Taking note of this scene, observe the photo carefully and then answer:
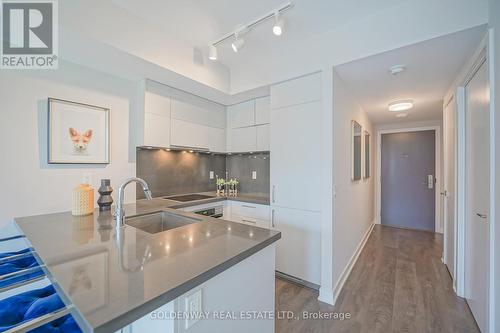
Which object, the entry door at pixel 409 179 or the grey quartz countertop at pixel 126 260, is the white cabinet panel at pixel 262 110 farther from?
the entry door at pixel 409 179

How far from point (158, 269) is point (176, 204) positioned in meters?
1.49

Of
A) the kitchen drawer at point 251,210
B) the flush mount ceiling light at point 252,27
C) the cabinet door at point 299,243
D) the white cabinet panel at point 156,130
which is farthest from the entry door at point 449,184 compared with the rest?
the white cabinet panel at point 156,130

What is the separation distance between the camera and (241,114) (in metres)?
3.18

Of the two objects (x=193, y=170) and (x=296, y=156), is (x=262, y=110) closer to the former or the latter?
(x=296, y=156)

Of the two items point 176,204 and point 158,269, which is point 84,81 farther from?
point 158,269

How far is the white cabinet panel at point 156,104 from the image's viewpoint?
7.71 ft

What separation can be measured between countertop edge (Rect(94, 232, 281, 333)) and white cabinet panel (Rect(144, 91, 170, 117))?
2024 millimetres

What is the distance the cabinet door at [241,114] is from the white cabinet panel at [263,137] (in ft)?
0.59

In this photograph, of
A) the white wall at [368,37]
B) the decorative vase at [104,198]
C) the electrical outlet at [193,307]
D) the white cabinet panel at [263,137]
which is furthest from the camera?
the white cabinet panel at [263,137]

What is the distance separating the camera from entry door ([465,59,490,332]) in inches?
61.5

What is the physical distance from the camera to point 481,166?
166 centimetres

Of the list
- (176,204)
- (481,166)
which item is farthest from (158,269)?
(481,166)

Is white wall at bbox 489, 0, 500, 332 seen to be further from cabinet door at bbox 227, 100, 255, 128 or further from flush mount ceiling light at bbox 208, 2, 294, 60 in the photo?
cabinet door at bbox 227, 100, 255, 128

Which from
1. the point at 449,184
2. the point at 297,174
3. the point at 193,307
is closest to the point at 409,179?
the point at 449,184
